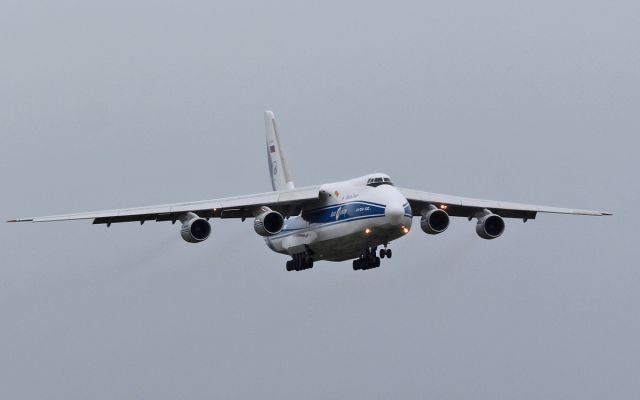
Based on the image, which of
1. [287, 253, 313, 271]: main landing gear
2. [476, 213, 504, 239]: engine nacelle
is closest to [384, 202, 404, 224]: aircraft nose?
[287, 253, 313, 271]: main landing gear

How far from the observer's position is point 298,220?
44.9m

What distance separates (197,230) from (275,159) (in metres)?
9.65

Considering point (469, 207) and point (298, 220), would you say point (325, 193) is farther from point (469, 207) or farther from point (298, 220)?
point (469, 207)

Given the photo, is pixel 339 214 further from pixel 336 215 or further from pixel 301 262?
pixel 301 262

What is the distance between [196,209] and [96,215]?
253 cm

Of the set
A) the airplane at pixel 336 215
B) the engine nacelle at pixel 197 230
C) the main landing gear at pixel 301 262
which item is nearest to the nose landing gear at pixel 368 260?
the airplane at pixel 336 215

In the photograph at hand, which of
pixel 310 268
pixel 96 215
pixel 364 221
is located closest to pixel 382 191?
pixel 364 221

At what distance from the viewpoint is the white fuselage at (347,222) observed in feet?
138

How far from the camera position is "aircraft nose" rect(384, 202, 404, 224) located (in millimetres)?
41594

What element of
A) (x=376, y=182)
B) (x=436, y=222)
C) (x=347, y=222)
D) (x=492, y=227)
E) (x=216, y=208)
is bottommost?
(x=492, y=227)

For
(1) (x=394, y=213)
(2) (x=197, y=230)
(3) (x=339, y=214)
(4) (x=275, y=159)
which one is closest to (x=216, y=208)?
(2) (x=197, y=230)

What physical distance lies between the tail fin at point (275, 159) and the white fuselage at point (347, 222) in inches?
209

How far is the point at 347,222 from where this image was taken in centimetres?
4281

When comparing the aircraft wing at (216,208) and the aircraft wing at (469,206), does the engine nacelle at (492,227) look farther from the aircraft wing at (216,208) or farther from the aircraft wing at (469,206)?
the aircraft wing at (216,208)
